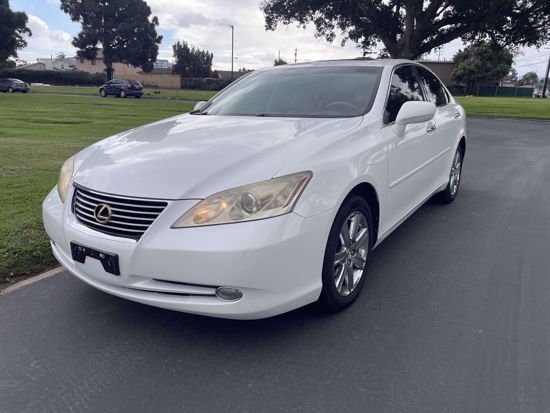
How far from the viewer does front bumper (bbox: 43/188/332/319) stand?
2.30m

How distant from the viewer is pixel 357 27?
24.3 m

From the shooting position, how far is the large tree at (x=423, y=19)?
20.1 meters

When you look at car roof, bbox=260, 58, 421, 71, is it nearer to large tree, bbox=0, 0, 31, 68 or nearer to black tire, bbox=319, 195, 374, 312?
black tire, bbox=319, 195, 374, 312

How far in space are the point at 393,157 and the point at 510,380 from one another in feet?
5.54

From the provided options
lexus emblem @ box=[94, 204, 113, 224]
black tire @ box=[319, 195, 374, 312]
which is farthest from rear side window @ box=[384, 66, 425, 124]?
lexus emblem @ box=[94, 204, 113, 224]

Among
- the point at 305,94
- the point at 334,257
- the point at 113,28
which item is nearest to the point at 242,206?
the point at 334,257

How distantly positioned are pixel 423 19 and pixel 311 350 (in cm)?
2231

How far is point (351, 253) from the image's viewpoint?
10.0 ft

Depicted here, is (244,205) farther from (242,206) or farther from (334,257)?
(334,257)

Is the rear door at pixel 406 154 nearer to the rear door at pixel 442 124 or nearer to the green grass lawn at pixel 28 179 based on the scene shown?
the rear door at pixel 442 124

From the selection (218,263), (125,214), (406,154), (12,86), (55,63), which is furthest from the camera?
(55,63)

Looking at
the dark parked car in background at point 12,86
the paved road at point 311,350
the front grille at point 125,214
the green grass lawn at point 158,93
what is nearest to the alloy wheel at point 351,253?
the paved road at point 311,350

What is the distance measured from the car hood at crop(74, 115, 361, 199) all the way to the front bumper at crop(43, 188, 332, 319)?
0.64 feet

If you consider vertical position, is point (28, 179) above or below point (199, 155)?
below
